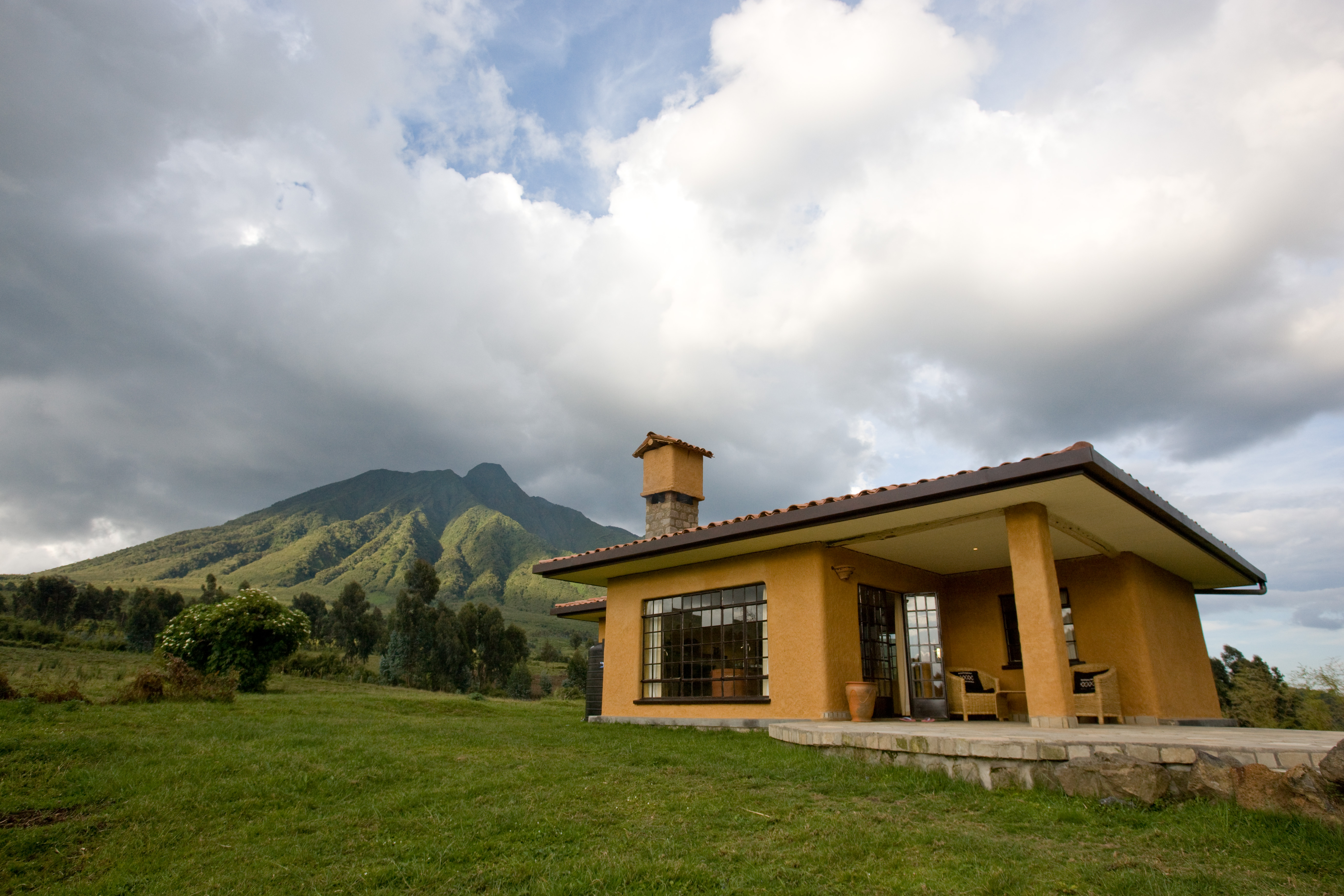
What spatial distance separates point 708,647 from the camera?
1116cm

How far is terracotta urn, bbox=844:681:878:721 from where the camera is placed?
8.88 m

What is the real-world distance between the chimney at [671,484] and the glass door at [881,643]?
184 inches

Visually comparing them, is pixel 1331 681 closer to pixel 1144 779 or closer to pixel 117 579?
pixel 1144 779

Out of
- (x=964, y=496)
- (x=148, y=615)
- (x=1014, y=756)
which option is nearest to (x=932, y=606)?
(x=964, y=496)

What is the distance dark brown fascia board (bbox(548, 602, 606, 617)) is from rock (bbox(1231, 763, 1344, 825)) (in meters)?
11.7

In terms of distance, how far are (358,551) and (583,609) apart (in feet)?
332

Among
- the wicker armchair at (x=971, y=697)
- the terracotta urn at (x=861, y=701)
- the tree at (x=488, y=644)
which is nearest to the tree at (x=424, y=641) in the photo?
the tree at (x=488, y=644)

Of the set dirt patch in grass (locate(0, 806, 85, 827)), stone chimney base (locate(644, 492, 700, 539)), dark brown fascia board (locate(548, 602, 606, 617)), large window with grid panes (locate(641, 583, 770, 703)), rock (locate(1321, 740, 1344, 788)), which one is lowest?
dirt patch in grass (locate(0, 806, 85, 827))

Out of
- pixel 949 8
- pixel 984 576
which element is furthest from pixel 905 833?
pixel 949 8

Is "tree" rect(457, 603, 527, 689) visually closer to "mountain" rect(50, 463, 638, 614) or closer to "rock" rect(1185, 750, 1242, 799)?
"mountain" rect(50, 463, 638, 614)

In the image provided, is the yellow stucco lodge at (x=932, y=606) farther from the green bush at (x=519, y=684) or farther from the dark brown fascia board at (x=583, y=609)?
the green bush at (x=519, y=684)

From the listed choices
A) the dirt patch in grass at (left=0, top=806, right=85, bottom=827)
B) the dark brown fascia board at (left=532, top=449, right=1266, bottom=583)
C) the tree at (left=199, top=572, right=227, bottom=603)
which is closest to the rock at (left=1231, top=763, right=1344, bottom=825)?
the dark brown fascia board at (left=532, top=449, right=1266, bottom=583)

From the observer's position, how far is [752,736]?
904 centimetres

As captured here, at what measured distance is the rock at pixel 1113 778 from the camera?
4.44 metres
